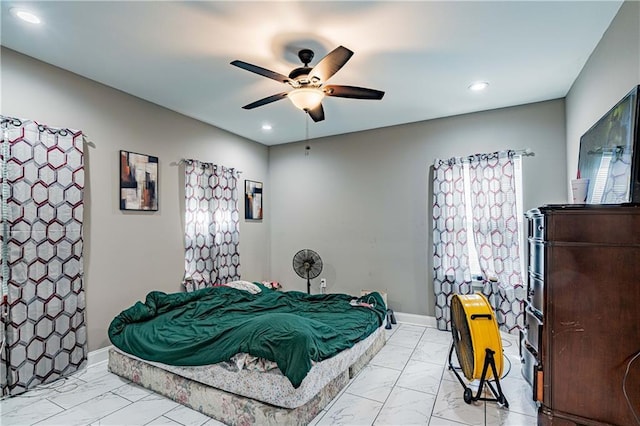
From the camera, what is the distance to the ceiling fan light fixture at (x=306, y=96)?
2363 mm

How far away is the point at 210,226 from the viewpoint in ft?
13.3

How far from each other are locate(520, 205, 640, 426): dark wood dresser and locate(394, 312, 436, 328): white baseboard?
7.40ft

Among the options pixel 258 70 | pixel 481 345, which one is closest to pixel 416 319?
pixel 481 345

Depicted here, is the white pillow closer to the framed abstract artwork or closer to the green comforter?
the green comforter

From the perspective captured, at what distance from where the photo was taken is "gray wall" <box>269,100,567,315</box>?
11.5 ft

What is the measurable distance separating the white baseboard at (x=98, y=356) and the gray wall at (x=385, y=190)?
2562 millimetres

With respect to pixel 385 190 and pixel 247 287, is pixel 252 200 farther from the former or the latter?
pixel 385 190

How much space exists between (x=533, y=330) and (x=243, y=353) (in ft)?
6.13

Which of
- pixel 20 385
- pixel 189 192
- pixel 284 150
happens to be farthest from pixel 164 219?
pixel 284 150

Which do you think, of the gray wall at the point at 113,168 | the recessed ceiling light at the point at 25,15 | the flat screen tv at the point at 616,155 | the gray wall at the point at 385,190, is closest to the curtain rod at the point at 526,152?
the gray wall at the point at 385,190

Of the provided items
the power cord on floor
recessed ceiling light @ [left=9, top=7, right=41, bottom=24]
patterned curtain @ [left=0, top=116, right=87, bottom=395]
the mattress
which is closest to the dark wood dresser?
the power cord on floor

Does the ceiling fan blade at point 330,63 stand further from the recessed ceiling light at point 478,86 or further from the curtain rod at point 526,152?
the curtain rod at point 526,152

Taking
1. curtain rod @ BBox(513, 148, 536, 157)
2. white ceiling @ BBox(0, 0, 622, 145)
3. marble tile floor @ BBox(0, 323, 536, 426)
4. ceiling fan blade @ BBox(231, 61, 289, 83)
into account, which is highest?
white ceiling @ BBox(0, 0, 622, 145)

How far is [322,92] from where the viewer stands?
243 centimetres
